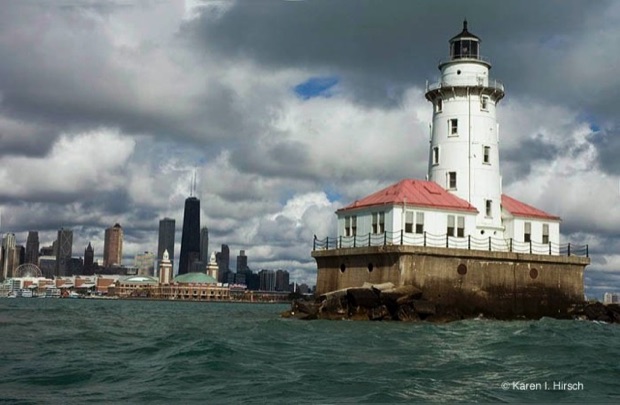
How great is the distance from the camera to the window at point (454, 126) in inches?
1885

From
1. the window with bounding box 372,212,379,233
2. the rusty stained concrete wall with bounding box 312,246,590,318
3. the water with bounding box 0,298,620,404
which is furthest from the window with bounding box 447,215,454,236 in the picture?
the water with bounding box 0,298,620,404

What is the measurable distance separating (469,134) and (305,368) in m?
31.5

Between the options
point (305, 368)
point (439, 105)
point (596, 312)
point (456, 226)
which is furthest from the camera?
point (439, 105)

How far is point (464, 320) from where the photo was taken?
3984 cm

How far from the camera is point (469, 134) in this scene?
47562 mm

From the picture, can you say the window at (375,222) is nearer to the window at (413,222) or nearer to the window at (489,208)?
the window at (413,222)

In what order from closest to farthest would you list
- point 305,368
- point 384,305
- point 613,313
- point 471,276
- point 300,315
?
point 305,368, point 384,305, point 300,315, point 471,276, point 613,313

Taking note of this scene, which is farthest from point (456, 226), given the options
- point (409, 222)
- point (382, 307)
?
point (382, 307)

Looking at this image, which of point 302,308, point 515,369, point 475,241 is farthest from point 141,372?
point 475,241

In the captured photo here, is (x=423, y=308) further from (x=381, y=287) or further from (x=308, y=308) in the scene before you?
(x=308, y=308)

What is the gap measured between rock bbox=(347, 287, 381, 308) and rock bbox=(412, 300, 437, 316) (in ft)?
6.12

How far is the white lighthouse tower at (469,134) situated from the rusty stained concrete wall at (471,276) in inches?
172

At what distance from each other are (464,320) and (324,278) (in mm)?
9179

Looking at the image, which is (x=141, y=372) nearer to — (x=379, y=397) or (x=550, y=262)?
(x=379, y=397)
